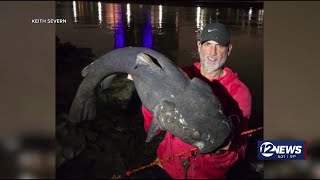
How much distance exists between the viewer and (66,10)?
2.89 metres

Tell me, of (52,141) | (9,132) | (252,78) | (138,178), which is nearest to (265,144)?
(252,78)

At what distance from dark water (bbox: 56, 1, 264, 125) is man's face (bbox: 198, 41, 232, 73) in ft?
1.21

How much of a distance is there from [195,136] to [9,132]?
5.00 feet

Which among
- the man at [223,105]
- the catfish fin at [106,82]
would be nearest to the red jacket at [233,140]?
the man at [223,105]

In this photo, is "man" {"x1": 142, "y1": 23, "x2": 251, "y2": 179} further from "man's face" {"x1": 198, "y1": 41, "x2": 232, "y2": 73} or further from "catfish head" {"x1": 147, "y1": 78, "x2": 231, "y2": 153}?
→ "catfish head" {"x1": 147, "y1": 78, "x2": 231, "y2": 153}

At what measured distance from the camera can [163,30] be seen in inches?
132

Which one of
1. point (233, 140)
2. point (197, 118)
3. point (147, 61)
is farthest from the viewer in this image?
point (233, 140)

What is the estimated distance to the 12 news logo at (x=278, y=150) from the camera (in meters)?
2.55

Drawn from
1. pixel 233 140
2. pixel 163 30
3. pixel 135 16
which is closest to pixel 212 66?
pixel 233 140

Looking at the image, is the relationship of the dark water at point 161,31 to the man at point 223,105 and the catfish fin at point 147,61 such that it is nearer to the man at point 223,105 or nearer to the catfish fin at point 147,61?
the man at point 223,105

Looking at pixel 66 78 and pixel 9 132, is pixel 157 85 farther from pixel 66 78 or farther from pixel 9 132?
pixel 9 132

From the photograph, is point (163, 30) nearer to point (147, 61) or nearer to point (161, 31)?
point (161, 31)

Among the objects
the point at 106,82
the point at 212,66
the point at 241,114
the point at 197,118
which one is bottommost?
the point at 241,114

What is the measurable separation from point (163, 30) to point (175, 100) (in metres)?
1.58
